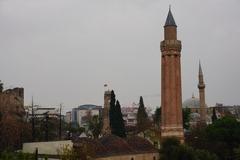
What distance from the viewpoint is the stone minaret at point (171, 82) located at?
46812 millimetres

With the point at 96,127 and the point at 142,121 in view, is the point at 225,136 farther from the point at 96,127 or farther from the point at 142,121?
the point at 96,127

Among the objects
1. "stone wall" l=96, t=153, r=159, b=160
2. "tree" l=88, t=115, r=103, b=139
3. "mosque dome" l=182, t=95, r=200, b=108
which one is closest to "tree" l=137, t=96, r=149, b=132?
"tree" l=88, t=115, r=103, b=139

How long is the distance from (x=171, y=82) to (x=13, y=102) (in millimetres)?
18161

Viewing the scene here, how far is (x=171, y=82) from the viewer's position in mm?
47156

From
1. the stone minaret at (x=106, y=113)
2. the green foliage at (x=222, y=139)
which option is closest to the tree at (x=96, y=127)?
the stone minaret at (x=106, y=113)

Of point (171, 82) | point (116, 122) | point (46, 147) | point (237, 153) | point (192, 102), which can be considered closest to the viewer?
point (46, 147)

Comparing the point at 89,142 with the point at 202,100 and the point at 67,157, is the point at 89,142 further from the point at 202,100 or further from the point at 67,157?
the point at 202,100

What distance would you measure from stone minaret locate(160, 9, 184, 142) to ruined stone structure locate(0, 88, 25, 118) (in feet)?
54.9

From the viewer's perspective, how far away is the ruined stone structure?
47125 mm

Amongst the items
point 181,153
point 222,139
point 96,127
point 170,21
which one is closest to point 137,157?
point 181,153

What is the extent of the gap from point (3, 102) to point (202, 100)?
33.5 meters

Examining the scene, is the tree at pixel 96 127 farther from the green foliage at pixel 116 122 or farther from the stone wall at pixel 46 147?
the stone wall at pixel 46 147

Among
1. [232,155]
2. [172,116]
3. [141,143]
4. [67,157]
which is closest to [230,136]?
[232,155]

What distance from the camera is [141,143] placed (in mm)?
42906
